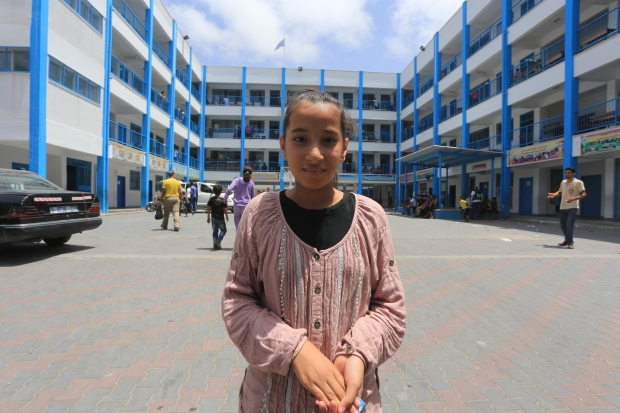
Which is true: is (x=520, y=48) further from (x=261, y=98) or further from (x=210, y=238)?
(x=261, y=98)

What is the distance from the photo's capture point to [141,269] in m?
5.94

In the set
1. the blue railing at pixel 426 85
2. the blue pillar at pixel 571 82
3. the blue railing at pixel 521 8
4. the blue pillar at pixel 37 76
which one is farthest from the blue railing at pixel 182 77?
the blue pillar at pixel 571 82

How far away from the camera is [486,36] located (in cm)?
2394

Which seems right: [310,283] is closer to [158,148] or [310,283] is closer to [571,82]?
[571,82]

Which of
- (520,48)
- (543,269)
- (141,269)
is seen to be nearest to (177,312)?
(141,269)

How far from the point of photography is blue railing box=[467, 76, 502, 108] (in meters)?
22.6

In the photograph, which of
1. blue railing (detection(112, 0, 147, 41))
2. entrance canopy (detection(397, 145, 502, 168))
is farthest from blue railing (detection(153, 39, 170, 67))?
entrance canopy (detection(397, 145, 502, 168))

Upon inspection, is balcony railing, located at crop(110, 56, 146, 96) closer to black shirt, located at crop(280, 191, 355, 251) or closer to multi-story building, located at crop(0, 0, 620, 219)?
multi-story building, located at crop(0, 0, 620, 219)

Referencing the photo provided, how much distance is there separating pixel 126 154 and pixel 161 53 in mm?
10623

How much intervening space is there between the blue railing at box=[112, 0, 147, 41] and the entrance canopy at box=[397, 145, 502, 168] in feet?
59.1

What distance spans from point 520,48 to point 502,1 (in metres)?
2.80

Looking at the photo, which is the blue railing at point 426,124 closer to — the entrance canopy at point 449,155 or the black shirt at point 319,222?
the entrance canopy at point 449,155

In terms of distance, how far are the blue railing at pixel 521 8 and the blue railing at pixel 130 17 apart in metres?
21.1

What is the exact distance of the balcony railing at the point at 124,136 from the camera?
19.7 metres
